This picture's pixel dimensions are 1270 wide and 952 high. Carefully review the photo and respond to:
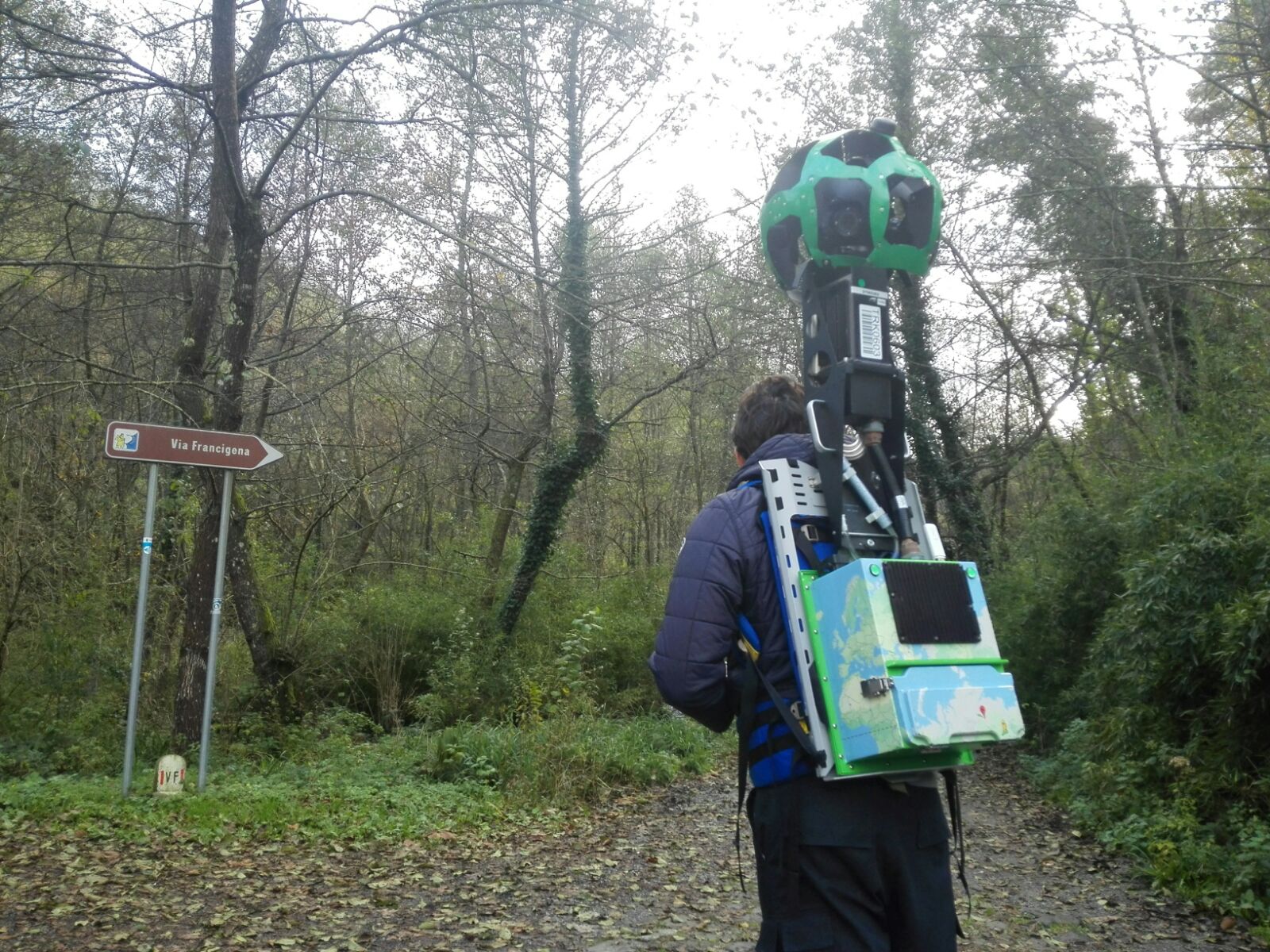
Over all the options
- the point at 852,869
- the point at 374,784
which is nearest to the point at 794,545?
the point at 852,869

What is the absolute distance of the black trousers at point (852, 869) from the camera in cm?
249

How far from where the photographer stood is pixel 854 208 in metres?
2.87

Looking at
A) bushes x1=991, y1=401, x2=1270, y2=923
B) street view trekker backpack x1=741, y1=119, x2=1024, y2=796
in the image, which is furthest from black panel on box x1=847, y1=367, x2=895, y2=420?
bushes x1=991, y1=401, x2=1270, y2=923

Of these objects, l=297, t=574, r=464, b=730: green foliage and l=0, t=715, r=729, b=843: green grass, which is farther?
l=297, t=574, r=464, b=730: green foliage

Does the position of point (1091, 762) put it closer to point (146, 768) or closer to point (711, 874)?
point (711, 874)


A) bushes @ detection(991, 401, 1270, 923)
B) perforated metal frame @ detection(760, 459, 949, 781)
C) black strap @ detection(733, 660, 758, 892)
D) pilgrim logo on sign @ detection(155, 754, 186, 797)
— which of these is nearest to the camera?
perforated metal frame @ detection(760, 459, 949, 781)

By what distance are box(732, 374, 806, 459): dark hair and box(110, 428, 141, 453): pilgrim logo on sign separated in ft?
19.2

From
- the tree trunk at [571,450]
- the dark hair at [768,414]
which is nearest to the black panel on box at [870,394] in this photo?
the dark hair at [768,414]

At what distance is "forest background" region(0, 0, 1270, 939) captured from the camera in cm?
800

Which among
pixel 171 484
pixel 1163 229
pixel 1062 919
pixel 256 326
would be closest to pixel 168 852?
pixel 171 484

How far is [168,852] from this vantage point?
21.5ft

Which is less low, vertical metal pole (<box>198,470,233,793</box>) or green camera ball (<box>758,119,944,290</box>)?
green camera ball (<box>758,119,944,290</box>)

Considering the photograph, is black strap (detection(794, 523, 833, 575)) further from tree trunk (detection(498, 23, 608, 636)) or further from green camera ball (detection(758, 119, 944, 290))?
tree trunk (detection(498, 23, 608, 636))

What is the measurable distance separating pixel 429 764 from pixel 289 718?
3.70 m
